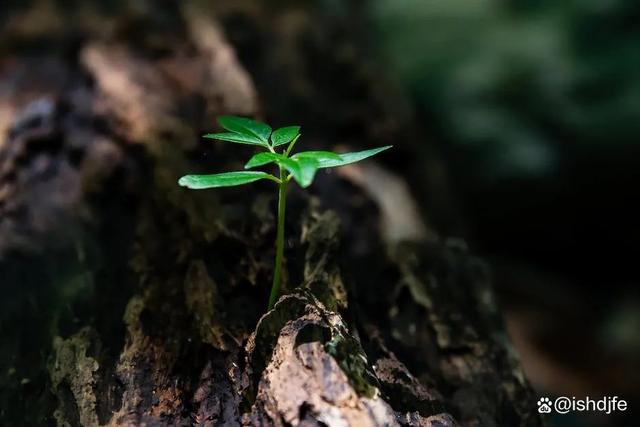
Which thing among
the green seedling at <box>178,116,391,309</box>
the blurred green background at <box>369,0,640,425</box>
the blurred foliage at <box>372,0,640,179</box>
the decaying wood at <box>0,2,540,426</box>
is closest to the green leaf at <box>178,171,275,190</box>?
the green seedling at <box>178,116,391,309</box>

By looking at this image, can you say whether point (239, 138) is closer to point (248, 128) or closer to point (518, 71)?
point (248, 128)

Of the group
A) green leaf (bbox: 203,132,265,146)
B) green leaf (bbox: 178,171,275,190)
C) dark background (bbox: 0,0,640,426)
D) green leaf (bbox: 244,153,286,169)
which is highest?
dark background (bbox: 0,0,640,426)

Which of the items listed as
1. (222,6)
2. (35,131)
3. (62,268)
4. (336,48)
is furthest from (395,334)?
(222,6)

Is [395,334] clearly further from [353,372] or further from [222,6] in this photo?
[222,6]

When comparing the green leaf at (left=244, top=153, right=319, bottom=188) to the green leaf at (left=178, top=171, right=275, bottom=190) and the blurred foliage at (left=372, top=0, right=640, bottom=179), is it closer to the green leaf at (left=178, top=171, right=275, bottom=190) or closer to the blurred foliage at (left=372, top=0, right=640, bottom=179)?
the green leaf at (left=178, top=171, right=275, bottom=190)

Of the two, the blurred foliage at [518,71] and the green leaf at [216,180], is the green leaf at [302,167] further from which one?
the blurred foliage at [518,71]

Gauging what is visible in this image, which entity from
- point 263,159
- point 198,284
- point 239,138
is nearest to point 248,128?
point 239,138
